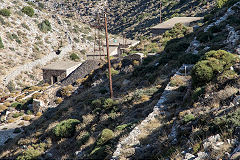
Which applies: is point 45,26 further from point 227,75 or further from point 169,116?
point 227,75

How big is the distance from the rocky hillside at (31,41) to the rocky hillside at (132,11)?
Answer: 44.3 ft

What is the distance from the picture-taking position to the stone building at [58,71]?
52.0 metres

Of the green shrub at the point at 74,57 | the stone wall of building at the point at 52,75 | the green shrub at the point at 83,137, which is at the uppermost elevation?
the green shrub at the point at 83,137

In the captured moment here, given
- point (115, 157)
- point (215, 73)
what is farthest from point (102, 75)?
point (115, 157)

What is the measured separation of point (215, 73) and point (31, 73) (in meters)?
54.6

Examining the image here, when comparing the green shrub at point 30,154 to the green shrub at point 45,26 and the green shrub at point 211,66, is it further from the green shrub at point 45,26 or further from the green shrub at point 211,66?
the green shrub at point 45,26

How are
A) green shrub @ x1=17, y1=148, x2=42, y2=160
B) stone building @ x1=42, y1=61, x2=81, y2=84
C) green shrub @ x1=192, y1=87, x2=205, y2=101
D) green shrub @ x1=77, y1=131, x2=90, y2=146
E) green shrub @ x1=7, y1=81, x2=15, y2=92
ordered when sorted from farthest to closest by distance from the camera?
green shrub @ x1=7, y1=81, x2=15, y2=92 → stone building @ x1=42, y1=61, x2=81, y2=84 → green shrub @ x1=17, y1=148, x2=42, y2=160 → green shrub @ x1=77, y1=131, x2=90, y2=146 → green shrub @ x1=192, y1=87, x2=205, y2=101

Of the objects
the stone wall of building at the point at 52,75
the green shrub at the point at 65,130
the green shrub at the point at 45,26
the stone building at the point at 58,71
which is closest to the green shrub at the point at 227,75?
the green shrub at the point at 65,130

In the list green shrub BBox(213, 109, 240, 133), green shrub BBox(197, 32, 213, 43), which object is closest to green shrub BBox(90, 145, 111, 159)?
green shrub BBox(213, 109, 240, 133)

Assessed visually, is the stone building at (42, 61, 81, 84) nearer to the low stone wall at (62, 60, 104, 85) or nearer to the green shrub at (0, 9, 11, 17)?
the low stone wall at (62, 60, 104, 85)

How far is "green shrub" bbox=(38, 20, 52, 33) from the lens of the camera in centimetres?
7950

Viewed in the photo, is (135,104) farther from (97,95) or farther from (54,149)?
(97,95)

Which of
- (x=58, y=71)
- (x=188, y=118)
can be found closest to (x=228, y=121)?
(x=188, y=118)

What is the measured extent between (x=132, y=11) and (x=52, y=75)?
6110cm
